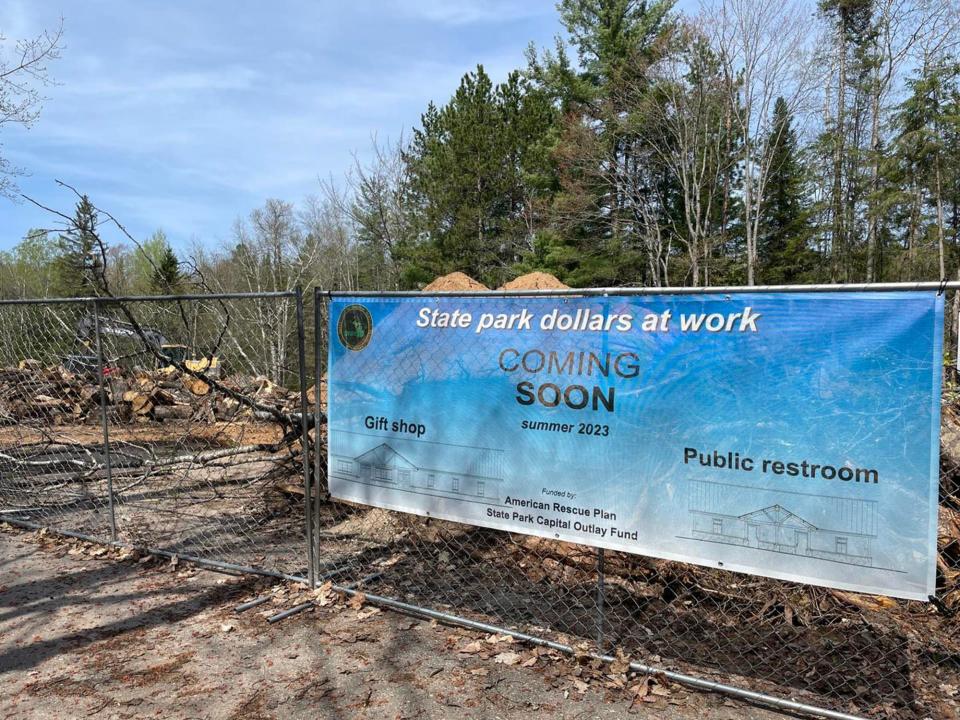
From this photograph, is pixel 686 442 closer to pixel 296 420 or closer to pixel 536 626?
pixel 536 626

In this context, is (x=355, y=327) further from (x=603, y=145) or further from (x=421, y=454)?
(x=603, y=145)

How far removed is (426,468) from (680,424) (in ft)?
5.00

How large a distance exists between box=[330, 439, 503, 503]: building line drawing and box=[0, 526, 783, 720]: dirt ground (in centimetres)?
85

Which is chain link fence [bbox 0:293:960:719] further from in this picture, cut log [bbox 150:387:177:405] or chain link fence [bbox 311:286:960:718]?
cut log [bbox 150:387:177:405]

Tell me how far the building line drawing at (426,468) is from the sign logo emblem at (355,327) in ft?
2.18

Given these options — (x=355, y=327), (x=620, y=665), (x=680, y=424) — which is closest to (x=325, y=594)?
(x=355, y=327)

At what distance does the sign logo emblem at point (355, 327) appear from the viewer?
4.11 m

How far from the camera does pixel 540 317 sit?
346 cm

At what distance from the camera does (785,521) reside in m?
2.88

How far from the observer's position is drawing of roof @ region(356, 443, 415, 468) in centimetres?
397

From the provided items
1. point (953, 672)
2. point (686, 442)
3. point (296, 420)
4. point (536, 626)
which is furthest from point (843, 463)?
point (296, 420)

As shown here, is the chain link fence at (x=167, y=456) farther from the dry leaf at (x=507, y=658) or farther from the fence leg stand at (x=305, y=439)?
the dry leaf at (x=507, y=658)

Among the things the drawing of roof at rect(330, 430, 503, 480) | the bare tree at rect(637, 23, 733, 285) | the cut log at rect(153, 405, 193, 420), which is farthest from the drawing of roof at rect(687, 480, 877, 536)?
the bare tree at rect(637, 23, 733, 285)

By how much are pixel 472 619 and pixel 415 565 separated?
1.10 meters
